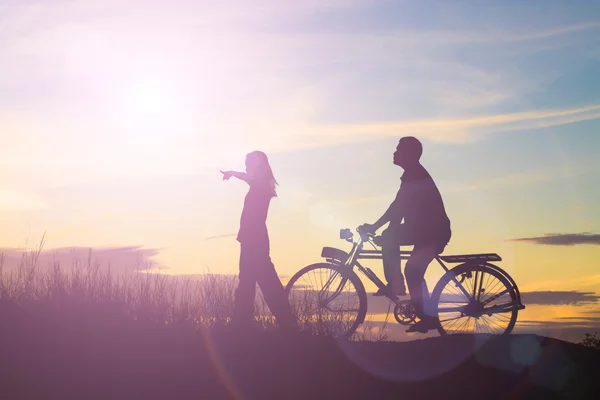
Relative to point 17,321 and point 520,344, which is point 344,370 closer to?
point 520,344

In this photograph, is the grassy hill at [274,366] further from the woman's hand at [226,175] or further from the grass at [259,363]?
the woman's hand at [226,175]

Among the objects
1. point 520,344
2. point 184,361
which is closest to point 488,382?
point 520,344

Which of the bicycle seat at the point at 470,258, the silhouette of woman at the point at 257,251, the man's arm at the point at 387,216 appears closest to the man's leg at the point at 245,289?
the silhouette of woman at the point at 257,251

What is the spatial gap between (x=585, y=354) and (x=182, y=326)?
556 centimetres

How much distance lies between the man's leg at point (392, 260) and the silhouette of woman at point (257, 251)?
1.55 metres

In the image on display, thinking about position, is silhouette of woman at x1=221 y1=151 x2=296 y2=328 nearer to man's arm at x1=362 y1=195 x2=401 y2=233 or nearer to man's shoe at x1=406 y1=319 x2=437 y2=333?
man's arm at x1=362 y1=195 x2=401 y2=233

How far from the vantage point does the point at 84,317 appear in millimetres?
10734

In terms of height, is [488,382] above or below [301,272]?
below

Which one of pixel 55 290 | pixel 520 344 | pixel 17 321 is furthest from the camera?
pixel 55 290

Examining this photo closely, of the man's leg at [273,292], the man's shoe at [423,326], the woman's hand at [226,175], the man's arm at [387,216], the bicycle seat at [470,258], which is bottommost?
the man's shoe at [423,326]

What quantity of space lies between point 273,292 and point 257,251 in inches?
26.5

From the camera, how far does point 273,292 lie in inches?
417

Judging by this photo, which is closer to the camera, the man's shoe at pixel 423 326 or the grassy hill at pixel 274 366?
the grassy hill at pixel 274 366

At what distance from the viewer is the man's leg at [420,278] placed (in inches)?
398
